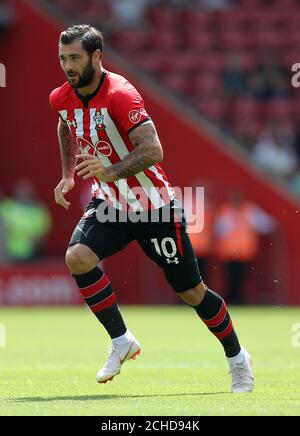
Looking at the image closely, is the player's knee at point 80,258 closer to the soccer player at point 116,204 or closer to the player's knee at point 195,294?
the soccer player at point 116,204

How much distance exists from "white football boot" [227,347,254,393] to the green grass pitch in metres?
0.10

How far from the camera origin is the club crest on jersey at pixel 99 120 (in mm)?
7836

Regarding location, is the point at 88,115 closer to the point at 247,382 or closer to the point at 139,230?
the point at 139,230

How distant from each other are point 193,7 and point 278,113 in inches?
131

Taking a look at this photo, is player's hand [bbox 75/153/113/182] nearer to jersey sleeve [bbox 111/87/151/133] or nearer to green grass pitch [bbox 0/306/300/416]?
jersey sleeve [bbox 111/87/151/133]

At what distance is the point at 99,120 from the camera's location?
784 centimetres

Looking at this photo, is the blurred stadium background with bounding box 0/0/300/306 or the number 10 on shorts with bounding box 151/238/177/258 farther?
the blurred stadium background with bounding box 0/0/300/306

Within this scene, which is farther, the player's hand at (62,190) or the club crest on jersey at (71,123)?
the player's hand at (62,190)

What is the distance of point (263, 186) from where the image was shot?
2112cm

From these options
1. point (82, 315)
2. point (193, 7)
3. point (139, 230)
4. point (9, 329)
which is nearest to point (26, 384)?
point (139, 230)

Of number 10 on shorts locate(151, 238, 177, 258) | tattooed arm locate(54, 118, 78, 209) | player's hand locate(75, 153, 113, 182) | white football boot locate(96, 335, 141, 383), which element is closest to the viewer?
player's hand locate(75, 153, 113, 182)

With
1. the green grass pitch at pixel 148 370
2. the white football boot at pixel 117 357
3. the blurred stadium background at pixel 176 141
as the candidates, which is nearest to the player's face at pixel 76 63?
the white football boot at pixel 117 357

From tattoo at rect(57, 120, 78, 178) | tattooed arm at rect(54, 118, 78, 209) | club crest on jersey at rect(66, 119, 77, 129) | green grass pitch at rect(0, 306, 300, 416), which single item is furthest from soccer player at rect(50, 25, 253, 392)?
green grass pitch at rect(0, 306, 300, 416)

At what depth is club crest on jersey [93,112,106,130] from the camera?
784 centimetres
